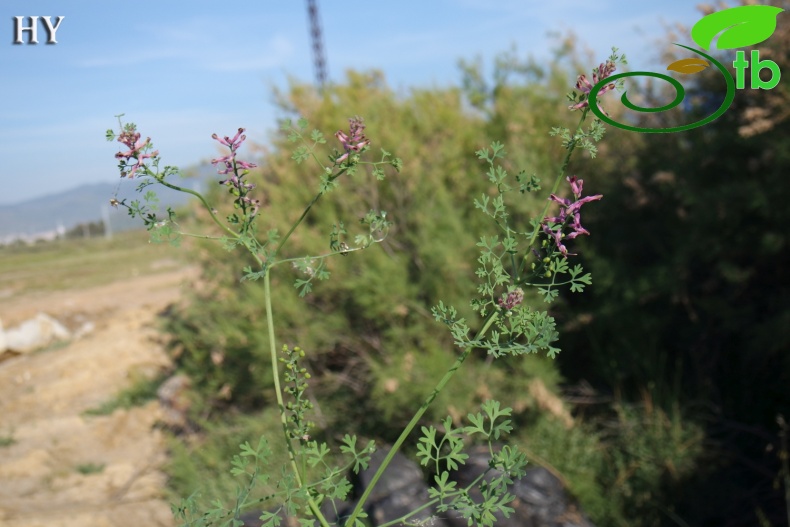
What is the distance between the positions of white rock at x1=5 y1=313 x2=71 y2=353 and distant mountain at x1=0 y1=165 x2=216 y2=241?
5.40ft

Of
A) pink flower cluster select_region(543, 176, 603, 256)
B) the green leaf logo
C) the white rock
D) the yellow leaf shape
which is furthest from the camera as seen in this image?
the white rock

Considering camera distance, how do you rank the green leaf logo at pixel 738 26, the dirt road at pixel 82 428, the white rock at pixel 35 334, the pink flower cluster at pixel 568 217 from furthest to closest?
the white rock at pixel 35 334, the dirt road at pixel 82 428, the green leaf logo at pixel 738 26, the pink flower cluster at pixel 568 217

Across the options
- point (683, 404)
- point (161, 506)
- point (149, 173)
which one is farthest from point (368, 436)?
point (149, 173)

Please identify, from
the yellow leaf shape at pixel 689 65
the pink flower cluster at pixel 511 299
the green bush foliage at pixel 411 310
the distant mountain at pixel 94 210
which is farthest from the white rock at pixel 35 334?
the pink flower cluster at pixel 511 299

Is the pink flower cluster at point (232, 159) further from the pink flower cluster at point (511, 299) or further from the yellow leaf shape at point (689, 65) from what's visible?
the yellow leaf shape at point (689, 65)

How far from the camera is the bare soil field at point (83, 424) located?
5.70m

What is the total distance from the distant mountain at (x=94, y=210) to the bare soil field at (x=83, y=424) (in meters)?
0.99

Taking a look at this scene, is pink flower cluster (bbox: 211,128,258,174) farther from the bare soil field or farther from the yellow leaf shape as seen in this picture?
the bare soil field

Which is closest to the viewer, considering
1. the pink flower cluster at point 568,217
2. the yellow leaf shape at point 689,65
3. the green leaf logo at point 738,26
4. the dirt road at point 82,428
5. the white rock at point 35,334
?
the pink flower cluster at point 568,217

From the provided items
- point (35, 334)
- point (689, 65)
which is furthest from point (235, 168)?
point (35, 334)

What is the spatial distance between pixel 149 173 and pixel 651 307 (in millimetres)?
4869

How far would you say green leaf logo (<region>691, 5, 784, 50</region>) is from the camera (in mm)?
4078

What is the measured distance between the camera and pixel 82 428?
7.54m

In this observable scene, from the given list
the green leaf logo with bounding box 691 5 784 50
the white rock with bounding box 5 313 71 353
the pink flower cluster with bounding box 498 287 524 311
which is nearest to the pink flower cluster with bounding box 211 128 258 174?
the pink flower cluster with bounding box 498 287 524 311
